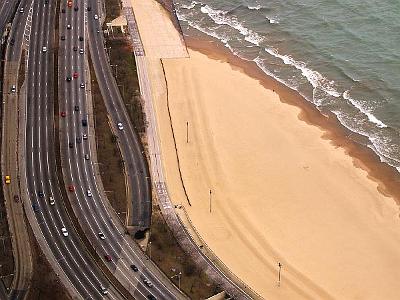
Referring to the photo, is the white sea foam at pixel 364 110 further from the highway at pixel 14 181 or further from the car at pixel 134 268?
the highway at pixel 14 181

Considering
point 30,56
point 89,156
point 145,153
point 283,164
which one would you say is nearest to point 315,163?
point 283,164

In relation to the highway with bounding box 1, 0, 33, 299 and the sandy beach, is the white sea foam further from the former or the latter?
the highway with bounding box 1, 0, 33, 299

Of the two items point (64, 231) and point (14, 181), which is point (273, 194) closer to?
point (64, 231)

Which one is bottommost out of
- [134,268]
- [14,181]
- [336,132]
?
[336,132]

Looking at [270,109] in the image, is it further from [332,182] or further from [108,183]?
[108,183]

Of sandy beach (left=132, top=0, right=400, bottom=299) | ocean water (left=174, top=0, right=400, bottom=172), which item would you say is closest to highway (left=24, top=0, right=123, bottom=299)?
sandy beach (left=132, top=0, right=400, bottom=299)

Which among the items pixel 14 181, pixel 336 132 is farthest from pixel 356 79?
pixel 14 181
